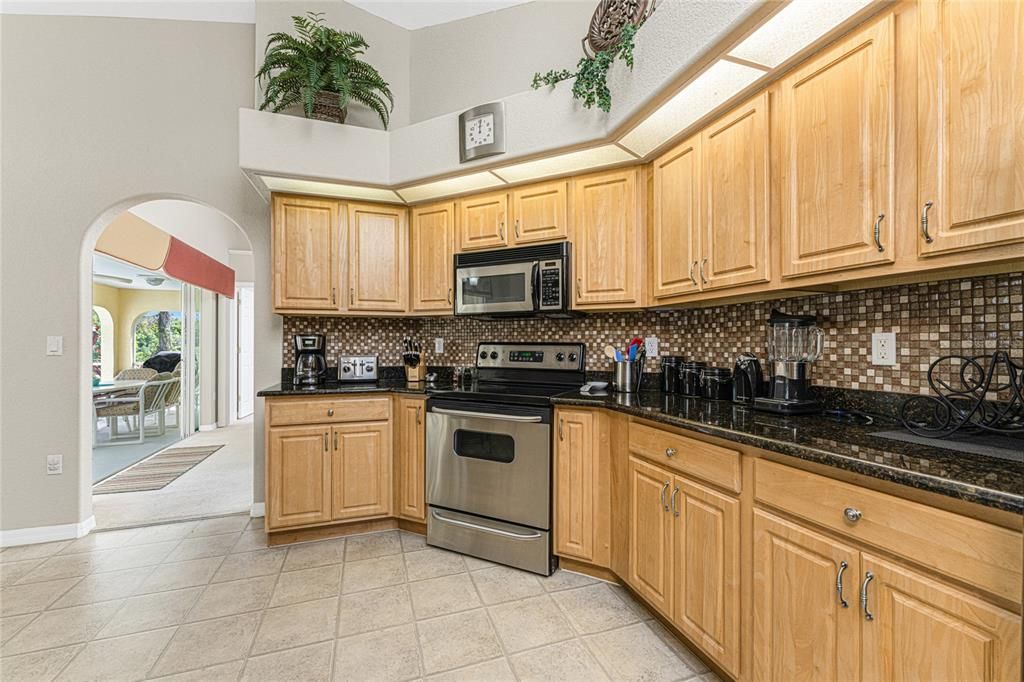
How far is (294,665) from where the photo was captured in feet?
5.39

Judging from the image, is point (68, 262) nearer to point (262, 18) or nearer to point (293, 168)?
point (293, 168)

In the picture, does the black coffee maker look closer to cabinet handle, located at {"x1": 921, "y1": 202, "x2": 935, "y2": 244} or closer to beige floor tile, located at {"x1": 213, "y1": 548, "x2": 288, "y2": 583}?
beige floor tile, located at {"x1": 213, "y1": 548, "x2": 288, "y2": 583}

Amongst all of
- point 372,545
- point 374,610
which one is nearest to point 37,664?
point 374,610

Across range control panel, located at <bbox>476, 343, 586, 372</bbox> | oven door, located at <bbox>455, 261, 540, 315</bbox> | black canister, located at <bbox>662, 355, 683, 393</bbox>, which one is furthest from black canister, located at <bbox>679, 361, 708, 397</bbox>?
oven door, located at <bbox>455, 261, 540, 315</bbox>

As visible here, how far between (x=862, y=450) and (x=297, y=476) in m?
2.74

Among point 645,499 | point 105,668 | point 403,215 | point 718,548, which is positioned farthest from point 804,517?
point 403,215

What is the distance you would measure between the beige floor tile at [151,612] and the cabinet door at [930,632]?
2.52 meters

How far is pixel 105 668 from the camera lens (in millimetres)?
1634

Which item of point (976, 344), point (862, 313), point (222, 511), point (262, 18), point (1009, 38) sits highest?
point (262, 18)

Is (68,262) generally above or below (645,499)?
above

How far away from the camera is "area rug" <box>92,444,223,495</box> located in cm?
372

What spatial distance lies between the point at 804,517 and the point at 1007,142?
103 cm

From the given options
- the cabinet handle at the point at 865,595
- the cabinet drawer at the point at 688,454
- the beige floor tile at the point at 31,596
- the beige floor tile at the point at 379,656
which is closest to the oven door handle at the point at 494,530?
the beige floor tile at the point at 379,656

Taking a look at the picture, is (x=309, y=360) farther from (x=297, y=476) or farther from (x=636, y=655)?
(x=636, y=655)
